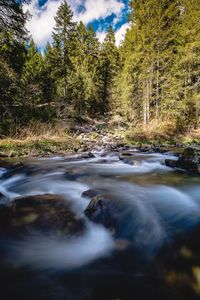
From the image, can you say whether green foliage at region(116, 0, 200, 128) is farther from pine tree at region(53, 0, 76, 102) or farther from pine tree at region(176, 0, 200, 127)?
pine tree at region(53, 0, 76, 102)

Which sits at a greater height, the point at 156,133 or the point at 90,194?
the point at 156,133

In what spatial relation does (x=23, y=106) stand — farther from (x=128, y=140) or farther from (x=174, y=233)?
(x=174, y=233)

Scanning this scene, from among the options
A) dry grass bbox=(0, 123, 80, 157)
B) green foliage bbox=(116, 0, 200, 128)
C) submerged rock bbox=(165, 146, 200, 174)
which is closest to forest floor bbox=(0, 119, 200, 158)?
dry grass bbox=(0, 123, 80, 157)

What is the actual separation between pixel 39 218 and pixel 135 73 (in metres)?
19.4

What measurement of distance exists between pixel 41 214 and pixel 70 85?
2633cm

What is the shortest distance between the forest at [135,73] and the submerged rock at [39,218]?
32.1 feet

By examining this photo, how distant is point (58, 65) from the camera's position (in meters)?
26.6

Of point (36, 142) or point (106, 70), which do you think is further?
point (106, 70)

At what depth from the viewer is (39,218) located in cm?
333

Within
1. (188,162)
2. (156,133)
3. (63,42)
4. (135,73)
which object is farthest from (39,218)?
(63,42)

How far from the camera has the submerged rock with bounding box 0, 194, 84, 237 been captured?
120 inches

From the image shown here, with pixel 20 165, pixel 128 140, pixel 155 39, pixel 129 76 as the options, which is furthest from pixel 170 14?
pixel 20 165

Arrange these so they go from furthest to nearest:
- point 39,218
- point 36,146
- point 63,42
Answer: point 63,42 → point 36,146 → point 39,218

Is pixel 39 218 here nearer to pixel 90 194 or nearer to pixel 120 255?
pixel 90 194
